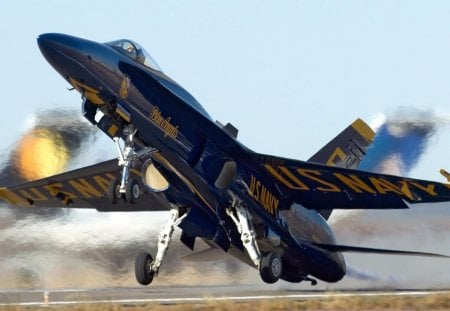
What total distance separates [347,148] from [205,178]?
284 inches

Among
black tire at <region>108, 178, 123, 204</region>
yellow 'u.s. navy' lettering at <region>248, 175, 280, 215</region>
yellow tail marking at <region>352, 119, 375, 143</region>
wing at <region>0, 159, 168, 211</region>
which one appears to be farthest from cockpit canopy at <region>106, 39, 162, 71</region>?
yellow tail marking at <region>352, 119, 375, 143</region>

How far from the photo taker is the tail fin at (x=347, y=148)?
30.7m

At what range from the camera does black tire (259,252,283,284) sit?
25.8m

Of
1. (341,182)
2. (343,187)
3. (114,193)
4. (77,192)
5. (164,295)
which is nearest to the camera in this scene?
(114,193)

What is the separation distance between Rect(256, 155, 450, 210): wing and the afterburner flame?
36.9ft

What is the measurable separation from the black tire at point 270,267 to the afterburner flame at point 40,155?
12.2 meters

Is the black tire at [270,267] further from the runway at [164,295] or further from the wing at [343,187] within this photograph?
the wing at [343,187]

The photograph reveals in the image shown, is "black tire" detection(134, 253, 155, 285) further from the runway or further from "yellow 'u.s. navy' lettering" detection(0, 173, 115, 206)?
"yellow 'u.s. navy' lettering" detection(0, 173, 115, 206)

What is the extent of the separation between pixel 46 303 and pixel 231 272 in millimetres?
10983

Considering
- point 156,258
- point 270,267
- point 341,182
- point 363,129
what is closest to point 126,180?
point 156,258

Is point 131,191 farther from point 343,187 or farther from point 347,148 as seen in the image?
point 347,148

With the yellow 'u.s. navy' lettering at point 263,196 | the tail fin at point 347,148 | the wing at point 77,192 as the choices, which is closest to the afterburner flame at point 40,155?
the wing at point 77,192

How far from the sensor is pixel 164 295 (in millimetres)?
28234

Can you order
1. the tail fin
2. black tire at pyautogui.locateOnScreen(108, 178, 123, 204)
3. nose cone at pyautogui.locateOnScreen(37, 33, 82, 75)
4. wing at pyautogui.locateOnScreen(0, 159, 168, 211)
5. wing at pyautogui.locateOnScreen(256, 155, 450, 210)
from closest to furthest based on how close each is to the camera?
1. nose cone at pyautogui.locateOnScreen(37, 33, 82, 75)
2. black tire at pyautogui.locateOnScreen(108, 178, 123, 204)
3. wing at pyautogui.locateOnScreen(256, 155, 450, 210)
4. wing at pyautogui.locateOnScreen(0, 159, 168, 211)
5. the tail fin
